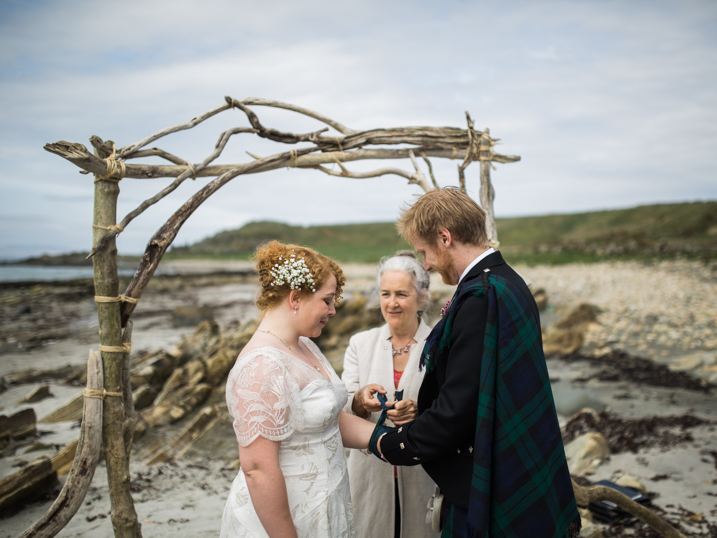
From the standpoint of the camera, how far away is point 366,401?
113 inches

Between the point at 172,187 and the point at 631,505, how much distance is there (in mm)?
4294

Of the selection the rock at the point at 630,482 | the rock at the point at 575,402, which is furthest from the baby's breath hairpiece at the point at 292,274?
the rock at the point at 575,402

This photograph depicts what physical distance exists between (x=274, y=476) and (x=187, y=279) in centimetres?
3370

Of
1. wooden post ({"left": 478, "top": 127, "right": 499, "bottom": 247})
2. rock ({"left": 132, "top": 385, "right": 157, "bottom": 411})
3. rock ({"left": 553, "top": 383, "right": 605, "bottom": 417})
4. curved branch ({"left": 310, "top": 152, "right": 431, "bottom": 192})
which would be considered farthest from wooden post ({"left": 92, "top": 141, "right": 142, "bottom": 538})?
rock ({"left": 553, "top": 383, "right": 605, "bottom": 417})

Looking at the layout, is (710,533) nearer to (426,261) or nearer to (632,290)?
(426,261)

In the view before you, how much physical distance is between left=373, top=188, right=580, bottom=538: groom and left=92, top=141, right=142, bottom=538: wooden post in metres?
1.98

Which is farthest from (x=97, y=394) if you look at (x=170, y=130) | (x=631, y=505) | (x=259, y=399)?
(x=631, y=505)

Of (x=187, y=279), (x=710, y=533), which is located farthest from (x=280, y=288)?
(x=187, y=279)

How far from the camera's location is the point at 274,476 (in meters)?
2.07

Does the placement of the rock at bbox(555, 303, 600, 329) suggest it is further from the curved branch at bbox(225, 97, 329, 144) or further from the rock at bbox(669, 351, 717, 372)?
the curved branch at bbox(225, 97, 329, 144)

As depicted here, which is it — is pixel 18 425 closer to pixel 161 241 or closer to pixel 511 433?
pixel 161 241

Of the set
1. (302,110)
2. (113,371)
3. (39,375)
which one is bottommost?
(39,375)

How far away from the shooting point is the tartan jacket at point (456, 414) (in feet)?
6.59

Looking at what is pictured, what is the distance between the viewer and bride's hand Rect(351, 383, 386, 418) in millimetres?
2852
